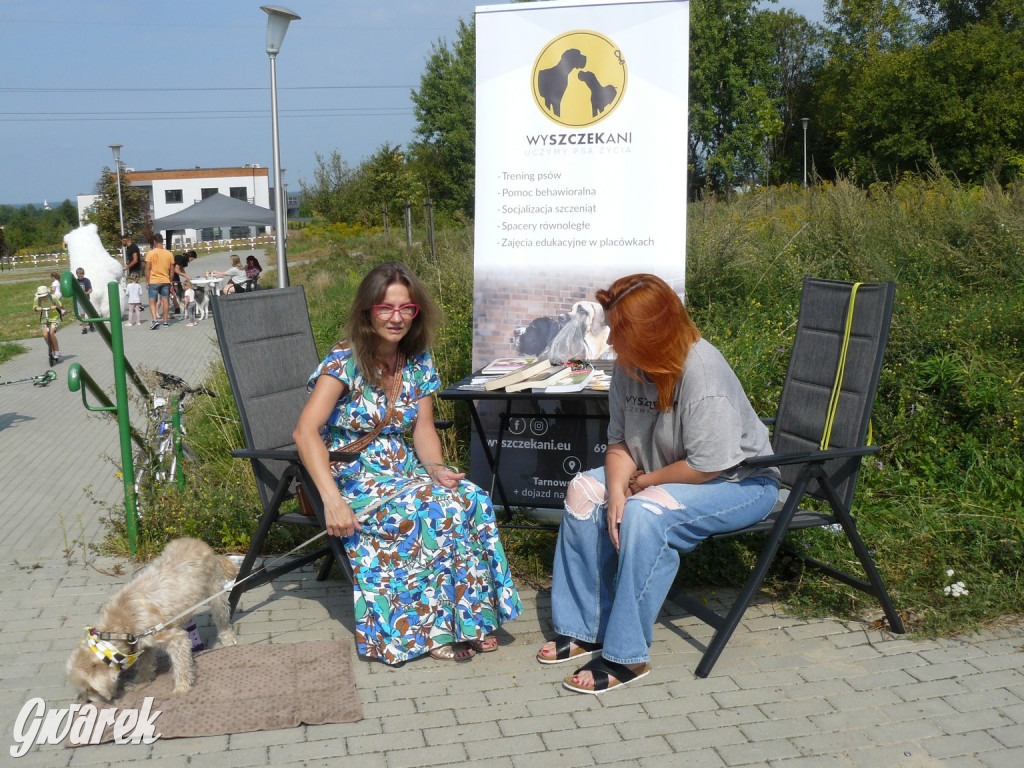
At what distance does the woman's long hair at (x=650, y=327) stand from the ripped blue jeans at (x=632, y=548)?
0.43 m

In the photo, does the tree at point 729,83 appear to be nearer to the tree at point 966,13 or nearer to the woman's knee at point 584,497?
the tree at point 966,13

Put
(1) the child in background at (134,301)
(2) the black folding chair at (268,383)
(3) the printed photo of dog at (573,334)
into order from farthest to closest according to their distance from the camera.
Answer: (1) the child in background at (134,301) < (3) the printed photo of dog at (573,334) < (2) the black folding chair at (268,383)

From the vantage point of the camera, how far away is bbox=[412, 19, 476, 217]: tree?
4275 cm

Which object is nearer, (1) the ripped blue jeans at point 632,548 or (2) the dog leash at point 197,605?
(2) the dog leash at point 197,605

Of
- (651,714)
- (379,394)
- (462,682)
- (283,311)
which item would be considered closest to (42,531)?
(283,311)

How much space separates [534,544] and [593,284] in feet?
4.61

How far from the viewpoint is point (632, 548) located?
334 centimetres

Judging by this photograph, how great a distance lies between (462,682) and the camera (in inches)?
138

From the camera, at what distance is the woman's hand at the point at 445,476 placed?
12.3ft

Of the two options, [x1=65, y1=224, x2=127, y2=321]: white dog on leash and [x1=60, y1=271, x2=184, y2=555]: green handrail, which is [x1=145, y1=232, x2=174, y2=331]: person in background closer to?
[x1=65, y1=224, x2=127, y2=321]: white dog on leash

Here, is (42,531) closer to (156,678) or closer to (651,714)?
(156,678)

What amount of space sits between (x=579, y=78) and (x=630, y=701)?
318 cm

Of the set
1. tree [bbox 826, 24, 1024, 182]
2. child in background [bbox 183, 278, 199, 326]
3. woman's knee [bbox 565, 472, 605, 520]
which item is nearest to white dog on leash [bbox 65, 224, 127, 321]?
child in background [bbox 183, 278, 199, 326]

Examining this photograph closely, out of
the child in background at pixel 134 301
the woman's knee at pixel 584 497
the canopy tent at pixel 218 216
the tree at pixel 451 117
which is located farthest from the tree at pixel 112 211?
the woman's knee at pixel 584 497
